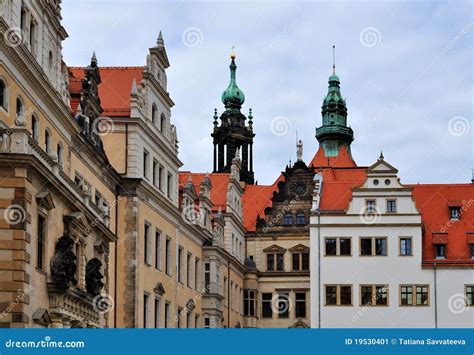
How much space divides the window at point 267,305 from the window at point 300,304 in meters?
1.82

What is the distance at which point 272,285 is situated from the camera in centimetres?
7050

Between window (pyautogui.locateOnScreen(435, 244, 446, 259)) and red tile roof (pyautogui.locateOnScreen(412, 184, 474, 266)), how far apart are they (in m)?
0.20

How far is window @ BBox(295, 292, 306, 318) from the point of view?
68.8 metres

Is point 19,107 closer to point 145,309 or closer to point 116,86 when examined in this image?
point 116,86

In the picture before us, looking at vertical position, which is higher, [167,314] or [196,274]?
[196,274]

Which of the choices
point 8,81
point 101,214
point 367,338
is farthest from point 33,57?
point 367,338

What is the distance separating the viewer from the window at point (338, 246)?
59.3 m

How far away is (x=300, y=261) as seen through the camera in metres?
70.2

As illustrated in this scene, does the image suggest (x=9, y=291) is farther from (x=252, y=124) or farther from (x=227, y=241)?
(x=252, y=124)

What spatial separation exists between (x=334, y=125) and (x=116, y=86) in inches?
1667

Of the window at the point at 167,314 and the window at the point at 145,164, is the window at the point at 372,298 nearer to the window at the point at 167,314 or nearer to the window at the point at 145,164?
the window at the point at 167,314

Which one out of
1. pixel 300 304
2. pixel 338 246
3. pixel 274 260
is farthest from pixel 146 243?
pixel 274 260

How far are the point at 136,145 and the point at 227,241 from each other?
21.2 meters

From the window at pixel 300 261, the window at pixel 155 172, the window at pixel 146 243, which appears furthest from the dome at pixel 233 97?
the window at pixel 146 243
